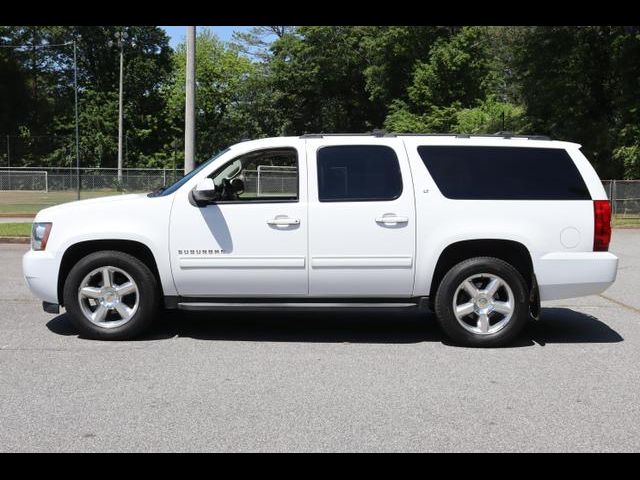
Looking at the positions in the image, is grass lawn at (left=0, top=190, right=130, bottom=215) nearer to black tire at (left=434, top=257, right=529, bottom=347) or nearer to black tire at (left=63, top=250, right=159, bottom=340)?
black tire at (left=63, top=250, right=159, bottom=340)

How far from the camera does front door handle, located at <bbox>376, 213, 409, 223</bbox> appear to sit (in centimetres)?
639

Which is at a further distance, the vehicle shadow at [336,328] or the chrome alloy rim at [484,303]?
the vehicle shadow at [336,328]

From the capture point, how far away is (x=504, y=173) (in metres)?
6.58

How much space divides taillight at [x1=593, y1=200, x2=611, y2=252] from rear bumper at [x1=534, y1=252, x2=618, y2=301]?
0.34ft

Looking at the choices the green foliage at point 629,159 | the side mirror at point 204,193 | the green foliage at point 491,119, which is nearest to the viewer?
the side mirror at point 204,193

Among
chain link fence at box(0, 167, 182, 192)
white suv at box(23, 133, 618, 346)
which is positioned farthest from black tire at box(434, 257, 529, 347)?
chain link fence at box(0, 167, 182, 192)

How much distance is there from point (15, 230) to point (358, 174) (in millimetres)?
13393

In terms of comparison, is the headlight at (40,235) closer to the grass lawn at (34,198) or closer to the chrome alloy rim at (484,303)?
the chrome alloy rim at (484,303)

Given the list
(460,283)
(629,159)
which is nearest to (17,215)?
(460,283)

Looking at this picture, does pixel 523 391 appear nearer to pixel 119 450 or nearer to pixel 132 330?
pixel 119 450

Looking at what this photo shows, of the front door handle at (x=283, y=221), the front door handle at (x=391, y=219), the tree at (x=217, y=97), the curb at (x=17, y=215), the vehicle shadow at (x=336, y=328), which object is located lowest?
the vehicle shadow at (x=336, y=328)

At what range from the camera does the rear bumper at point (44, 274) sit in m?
6.60

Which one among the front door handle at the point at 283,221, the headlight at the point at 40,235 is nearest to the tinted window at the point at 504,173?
the front door handle at the point at 283,221

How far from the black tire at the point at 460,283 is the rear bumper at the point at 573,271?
21 centimetres
